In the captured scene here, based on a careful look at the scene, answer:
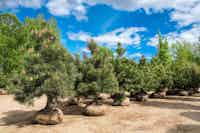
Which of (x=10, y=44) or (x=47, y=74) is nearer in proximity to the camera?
(x=47, y=74)

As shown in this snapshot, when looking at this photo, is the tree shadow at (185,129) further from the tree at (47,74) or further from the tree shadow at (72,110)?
the tree shadow at (72,110)

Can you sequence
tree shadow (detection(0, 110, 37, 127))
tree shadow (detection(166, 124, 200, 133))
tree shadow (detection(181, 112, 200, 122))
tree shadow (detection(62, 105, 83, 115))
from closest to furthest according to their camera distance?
tree shadow (detection(166, 124, 200, 133))
tree shadow (detection(0, 110, 37, 127))
tree shadow (detection(181, 112, 200, 122))
tree shadow (detection(62, 105, 83, 115))

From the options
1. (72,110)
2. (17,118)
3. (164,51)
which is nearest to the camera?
(17,118)

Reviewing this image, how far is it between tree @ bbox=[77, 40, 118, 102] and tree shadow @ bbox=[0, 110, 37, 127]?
342cm

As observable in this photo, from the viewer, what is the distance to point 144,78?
17750 mm

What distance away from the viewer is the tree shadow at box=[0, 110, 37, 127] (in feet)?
36.9

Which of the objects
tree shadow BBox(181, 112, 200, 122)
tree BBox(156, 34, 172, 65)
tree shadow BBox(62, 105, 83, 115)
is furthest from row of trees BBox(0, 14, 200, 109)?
tree BBox(156, 34, 172, 65)

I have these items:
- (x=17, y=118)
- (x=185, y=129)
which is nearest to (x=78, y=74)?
(x=17, y=118)

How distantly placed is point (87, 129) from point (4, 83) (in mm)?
24497

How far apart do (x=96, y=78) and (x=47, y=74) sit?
135 inches

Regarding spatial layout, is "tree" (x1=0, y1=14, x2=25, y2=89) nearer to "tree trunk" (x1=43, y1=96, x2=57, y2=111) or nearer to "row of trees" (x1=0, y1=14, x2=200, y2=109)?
"row of trees" (x1=0, y1=14, x2=200, y2=109)

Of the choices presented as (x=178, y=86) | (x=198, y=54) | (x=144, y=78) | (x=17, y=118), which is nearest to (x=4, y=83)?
(x=17, y=118)

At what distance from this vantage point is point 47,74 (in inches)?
424

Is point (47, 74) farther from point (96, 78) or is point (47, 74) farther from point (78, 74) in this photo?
point (96, 78)
